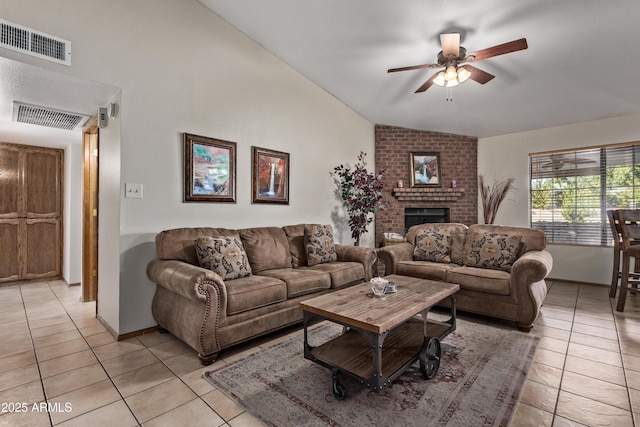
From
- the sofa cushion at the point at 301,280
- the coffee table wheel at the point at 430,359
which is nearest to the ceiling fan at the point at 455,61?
the sofa cushion at the point at 301,280

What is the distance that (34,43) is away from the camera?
2.27 meters

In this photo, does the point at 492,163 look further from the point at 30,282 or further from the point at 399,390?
the point at 30,282

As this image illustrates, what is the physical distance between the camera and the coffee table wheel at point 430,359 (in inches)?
76.6

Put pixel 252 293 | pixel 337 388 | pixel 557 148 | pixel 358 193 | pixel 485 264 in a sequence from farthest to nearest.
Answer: pixel 358 193 < pixel 557 148 < pixel 485 264 < pixel 252 293 < pixel 337 388

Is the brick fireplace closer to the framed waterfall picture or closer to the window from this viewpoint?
the window

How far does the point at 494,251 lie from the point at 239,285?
8.72 ft

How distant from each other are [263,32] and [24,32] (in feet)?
6.87

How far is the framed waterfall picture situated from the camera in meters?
3.72

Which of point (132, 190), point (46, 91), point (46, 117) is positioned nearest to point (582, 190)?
point (132, 190)

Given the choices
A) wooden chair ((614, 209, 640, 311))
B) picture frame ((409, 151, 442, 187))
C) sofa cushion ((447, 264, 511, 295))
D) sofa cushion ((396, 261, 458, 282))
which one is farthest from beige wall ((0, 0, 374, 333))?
wooden chair ((614, 209, 640, 311))

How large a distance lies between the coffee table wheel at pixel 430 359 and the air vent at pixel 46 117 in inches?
157

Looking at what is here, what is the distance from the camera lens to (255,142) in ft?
12.2

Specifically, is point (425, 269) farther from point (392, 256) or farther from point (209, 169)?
point (209, 169)

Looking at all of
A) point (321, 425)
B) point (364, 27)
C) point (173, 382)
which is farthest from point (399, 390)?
point (364, 27)
